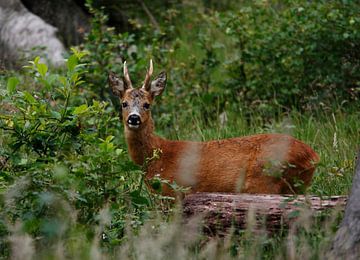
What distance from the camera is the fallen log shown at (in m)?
6.05

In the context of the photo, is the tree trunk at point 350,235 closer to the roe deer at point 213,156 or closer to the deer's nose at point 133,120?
the roe deer at point 213,156

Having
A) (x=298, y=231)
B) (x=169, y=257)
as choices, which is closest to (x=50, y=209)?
(x=169, y=257)

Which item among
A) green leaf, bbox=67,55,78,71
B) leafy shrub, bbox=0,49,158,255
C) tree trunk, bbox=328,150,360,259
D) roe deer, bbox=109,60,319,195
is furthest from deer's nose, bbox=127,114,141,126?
tree trunk, bbox=328,150,360,259

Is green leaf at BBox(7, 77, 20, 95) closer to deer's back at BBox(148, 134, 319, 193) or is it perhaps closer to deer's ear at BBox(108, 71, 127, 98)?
deer's back at BBox(148, 134, 319, 193)

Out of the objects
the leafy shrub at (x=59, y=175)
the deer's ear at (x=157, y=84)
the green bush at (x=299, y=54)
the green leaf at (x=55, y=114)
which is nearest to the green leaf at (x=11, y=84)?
the leafy shrub at (x=59, y=175)

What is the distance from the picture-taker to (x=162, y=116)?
10.8 meters

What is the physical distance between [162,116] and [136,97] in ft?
7.17

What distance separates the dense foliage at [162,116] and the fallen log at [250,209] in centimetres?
14

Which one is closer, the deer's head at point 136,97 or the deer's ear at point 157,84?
the deer's head at point 136,97

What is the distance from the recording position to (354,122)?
10.0 meters

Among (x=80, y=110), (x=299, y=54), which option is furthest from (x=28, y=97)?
(x=299, y=54)

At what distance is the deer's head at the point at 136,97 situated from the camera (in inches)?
336

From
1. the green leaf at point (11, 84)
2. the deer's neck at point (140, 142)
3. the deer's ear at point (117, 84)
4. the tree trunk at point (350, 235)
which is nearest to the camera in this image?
the tree trunk at point (350, 235)

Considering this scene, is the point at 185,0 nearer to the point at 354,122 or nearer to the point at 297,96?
the point at 297,96
